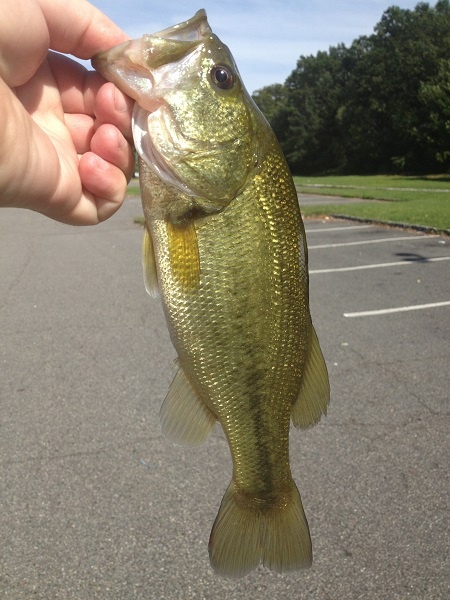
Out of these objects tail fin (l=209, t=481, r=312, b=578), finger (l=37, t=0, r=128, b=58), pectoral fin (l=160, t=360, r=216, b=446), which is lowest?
tail fin (l=209, t=481, r=312, b=578)

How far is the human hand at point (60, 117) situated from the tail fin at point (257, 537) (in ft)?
3.43

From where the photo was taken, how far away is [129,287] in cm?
1019

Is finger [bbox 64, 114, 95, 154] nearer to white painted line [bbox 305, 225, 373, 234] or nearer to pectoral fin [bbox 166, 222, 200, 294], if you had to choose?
pectoral fin [bbox 166, 222, 200, 294]

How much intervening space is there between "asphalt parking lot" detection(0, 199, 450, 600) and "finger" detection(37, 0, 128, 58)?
276cm

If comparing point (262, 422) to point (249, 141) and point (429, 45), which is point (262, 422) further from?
point (429, 45)

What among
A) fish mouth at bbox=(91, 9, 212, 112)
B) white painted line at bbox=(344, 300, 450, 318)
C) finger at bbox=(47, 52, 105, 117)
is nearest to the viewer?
fish mouth at bbox=(91, 9, 212, 112)

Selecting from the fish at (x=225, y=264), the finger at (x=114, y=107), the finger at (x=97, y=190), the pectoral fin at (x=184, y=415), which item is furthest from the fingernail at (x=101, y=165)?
the pectoral fin at (x=184, y=415)

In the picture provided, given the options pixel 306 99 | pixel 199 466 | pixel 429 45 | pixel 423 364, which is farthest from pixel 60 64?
pixel 306 99

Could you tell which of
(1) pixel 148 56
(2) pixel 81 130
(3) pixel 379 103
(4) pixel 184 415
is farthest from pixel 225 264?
(3) pixel 379 103

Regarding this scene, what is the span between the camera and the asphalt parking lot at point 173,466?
356 cm

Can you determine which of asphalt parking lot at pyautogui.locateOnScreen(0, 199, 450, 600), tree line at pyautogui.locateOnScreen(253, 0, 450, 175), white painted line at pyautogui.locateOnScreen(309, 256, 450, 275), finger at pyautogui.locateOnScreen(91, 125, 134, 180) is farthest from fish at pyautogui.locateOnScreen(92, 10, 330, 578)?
tree line at pyautogui.locateOnScreen(253, 0, 450, 175)

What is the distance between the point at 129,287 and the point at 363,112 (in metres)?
59.2

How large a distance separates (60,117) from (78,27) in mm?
309

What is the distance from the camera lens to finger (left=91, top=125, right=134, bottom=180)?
75.3 inches
